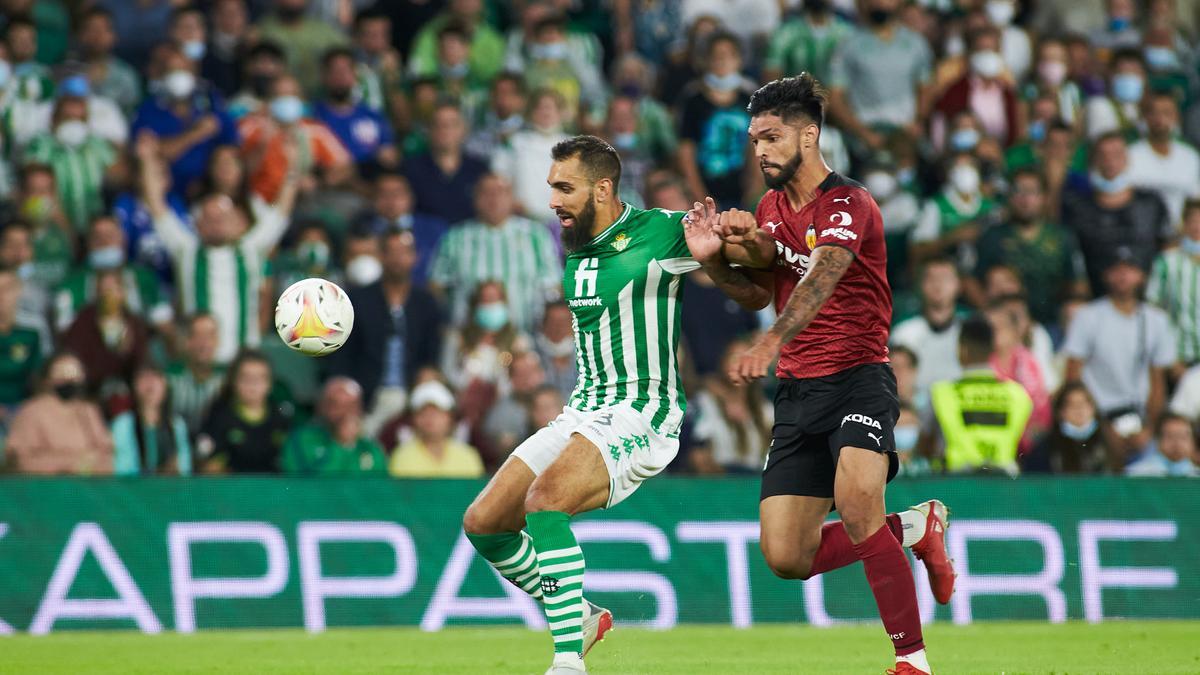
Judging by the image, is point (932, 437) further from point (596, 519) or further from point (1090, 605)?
point (596, 519)

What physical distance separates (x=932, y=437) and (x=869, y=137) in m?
3.85

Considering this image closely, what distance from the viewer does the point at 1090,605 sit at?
40.2ft

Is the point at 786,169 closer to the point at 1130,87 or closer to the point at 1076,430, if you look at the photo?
the point at 1076,430

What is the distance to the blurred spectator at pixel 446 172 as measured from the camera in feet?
49.8

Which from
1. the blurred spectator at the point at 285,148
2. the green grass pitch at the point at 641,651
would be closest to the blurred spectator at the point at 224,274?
the blurred spectator at the point at 285,148

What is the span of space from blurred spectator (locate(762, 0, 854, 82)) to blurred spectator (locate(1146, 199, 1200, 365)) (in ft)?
11.9

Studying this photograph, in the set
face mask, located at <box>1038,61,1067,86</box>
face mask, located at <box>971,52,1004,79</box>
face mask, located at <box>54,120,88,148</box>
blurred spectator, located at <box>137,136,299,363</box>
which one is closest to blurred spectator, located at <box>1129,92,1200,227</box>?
face mask, located at <box>1038,61,1067,86</box>

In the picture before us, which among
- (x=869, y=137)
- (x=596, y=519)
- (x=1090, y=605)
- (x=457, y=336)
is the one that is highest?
(x=869, y=137)

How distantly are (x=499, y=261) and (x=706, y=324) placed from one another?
1.81 metres

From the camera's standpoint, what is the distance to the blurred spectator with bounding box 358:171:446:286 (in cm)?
1468

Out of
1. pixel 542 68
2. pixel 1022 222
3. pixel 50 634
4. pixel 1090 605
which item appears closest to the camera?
pixel 50 634

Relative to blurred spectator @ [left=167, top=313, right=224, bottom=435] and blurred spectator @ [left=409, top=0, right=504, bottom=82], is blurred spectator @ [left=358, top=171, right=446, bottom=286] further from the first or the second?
blurred spectator @ [left=409, top=0, right=504, bottom=82]

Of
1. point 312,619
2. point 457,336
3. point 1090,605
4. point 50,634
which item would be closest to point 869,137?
point 457,336

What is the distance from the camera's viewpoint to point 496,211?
1450 centimetres
